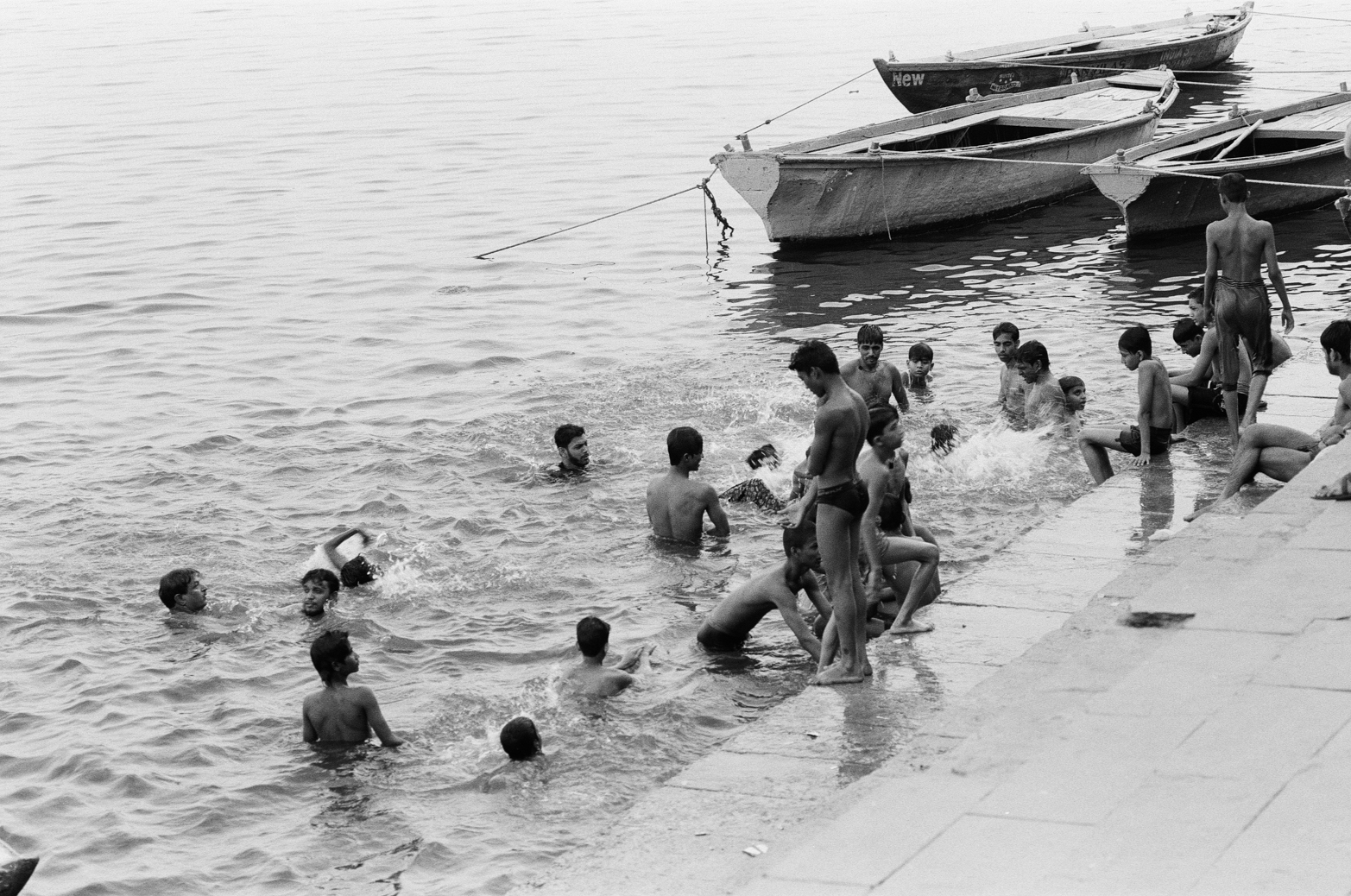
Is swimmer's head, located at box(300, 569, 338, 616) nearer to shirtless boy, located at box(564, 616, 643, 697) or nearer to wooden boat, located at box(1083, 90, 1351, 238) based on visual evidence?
shirtless boy, located at box(564, 616, 643, 697)

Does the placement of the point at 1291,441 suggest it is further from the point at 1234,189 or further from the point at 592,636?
the point at 592,636

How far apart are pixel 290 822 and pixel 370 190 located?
2181 cm

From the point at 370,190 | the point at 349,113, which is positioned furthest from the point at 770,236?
the point at 349,113

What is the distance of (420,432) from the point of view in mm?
14570

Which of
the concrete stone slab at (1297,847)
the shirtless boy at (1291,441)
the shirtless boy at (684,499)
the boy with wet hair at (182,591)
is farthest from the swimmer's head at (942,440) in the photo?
the concrete stone slab at (1297,847)

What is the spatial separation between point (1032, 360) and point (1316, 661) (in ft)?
20.9

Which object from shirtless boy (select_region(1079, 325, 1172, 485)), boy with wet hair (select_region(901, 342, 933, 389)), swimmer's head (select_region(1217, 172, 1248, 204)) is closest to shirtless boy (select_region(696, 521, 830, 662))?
shirtless boy (select_region(1079, 325, 1172, 485))

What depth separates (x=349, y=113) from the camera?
38.1 meters

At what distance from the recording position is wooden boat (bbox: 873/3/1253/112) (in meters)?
29.4

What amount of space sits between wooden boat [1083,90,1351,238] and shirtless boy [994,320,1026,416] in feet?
21.6

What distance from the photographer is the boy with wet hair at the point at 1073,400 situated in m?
12.5

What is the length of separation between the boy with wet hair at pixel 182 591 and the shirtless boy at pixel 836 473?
481 cm

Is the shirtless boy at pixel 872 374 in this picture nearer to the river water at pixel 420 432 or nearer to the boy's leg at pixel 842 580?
the river water at pixel 420 432

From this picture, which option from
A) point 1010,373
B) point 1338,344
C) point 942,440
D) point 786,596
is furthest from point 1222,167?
point 786,596
